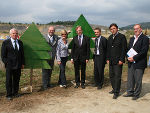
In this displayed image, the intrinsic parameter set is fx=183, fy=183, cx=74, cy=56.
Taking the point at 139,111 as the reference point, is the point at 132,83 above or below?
above

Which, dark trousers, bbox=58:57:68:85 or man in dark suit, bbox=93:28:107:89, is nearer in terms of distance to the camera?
man in dark suit, bbox=93:28:107:89

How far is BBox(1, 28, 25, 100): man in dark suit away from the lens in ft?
16.8

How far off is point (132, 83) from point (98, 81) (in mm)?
1398

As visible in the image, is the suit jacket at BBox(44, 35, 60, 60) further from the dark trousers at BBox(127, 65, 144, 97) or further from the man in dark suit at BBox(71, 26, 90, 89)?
the dark trousers at BBox(127, 65, 144, 97)

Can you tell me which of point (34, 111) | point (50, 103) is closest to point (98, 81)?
point (50, 103)

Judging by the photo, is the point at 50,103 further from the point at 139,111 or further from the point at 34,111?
the point at 139,111

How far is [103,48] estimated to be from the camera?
6.30m

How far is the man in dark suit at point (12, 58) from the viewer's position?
513cm

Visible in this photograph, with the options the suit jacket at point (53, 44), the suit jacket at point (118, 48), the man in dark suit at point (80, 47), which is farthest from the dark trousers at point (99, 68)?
the suit jacket at point (53, 44)

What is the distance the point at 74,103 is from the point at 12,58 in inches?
85.3

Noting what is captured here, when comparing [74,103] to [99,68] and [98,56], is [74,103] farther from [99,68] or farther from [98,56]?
[98,56]

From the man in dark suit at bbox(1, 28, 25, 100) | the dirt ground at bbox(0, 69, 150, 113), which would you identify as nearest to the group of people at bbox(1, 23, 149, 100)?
the man in dark suit at bbox(1, 28, 25, 100)

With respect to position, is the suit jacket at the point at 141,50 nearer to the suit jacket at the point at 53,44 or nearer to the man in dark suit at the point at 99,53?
the man in dark suit at the point at 99,53

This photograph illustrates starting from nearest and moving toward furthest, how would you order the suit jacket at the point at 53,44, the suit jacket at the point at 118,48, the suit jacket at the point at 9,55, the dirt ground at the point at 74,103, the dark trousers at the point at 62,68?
1. the dirt ground at the point at 74,103
2. the suit jacket at the point at 9,55
3. the suit jacket at the point at 118,48
4. the suit jacket at the point at 53,44
5. the dark trousers at the point at 62,68
